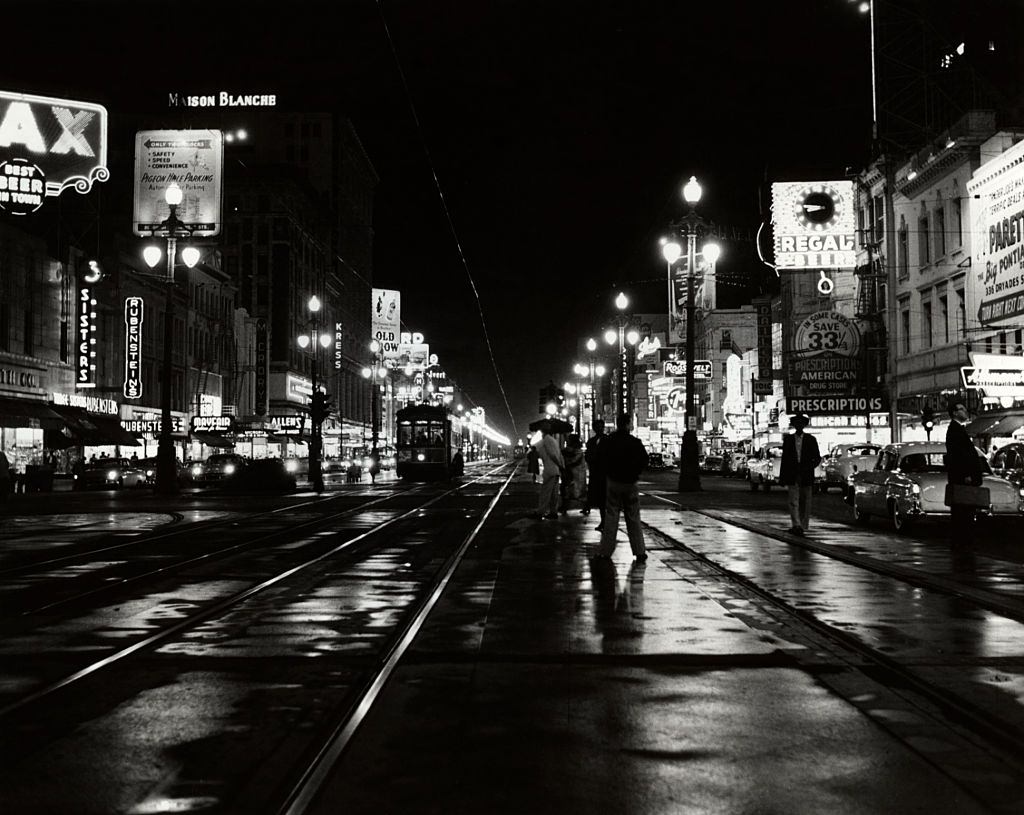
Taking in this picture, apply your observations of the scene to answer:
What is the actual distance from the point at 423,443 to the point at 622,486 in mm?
43051

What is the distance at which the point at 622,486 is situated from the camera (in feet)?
51.9

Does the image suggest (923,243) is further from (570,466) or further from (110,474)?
(110,474)

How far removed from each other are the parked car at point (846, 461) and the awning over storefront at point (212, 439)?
1670 inches

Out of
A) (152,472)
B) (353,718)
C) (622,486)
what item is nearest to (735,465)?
(152,472)

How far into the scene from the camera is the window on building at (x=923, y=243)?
47.9 m

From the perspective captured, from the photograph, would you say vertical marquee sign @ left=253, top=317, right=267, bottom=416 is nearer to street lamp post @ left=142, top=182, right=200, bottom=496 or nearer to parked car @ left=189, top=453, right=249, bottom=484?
parked car @ left=189, top=453, right=249, bottom=484

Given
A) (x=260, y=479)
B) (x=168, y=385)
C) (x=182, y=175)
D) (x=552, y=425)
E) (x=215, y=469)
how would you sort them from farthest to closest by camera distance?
(x=215, y=469), (x=182, y=175), (x=260, y=479), (x=168, y=385), (x=552, y=425)

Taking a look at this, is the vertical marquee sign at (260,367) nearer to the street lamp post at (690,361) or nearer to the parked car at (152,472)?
the parked car at (152,472)

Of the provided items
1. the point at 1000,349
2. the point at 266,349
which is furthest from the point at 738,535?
the point at 266,349

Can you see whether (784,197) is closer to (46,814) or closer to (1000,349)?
(1000,349)

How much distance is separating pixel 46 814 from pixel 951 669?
Answer: 6.00 m

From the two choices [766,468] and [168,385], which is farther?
[766,468]

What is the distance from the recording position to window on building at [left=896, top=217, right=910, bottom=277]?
5041 cm

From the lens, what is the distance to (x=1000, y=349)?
4116 cm
